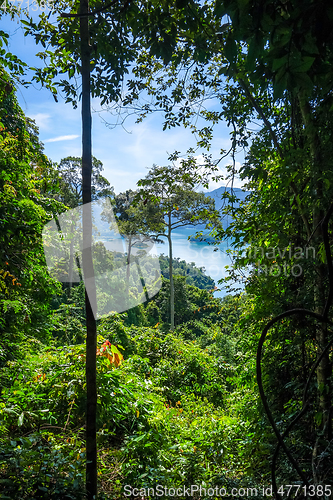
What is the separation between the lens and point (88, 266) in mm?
1633

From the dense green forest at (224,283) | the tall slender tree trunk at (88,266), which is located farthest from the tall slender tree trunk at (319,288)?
the tall slender tree trunk at (88,266)

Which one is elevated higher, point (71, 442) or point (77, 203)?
point (77, 203)

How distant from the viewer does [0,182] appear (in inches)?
137

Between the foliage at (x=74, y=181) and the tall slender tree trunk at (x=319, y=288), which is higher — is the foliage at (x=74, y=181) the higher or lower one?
the higher one

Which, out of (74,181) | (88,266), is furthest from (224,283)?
(74,181)

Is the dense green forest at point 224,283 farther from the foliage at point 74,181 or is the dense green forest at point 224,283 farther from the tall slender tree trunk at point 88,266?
the foliage at point 74,181

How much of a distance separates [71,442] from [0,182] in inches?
116

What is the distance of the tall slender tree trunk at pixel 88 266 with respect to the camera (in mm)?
1527

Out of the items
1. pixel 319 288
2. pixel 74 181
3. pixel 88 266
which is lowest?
pixel 319 288

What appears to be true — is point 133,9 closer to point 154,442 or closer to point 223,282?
point 223,282

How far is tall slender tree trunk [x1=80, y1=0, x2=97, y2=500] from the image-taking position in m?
1.53

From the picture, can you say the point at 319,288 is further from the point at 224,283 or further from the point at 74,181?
the point at 74,181

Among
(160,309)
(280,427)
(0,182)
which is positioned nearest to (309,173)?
(280,427)

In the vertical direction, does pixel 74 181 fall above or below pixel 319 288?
above
